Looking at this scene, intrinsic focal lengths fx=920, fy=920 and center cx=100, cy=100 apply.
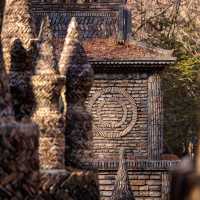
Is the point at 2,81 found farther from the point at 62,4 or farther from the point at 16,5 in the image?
the point at 62,4

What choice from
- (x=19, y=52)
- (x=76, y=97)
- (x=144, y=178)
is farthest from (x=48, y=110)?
(x=144, y=178)

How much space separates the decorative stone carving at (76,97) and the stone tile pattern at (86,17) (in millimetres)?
18908

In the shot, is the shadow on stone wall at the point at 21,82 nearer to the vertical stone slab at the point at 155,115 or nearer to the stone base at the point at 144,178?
the stone base at the point at 144,178

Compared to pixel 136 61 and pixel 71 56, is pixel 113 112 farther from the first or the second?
pixel 71 56

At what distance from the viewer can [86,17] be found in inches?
1144

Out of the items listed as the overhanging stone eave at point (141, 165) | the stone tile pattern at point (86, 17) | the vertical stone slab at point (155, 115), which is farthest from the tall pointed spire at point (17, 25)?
the stone tile pattern at point (86, 17)

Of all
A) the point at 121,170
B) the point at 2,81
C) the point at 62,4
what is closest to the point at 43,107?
the point at 2,81

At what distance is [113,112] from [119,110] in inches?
9.3

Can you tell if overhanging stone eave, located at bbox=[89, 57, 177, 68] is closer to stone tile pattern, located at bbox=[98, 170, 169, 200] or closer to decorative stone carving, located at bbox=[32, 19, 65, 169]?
stone tile pattern, located at bbox=[98, 170, 169, 200]

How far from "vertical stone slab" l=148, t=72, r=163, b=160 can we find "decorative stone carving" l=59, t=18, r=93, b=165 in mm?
17299

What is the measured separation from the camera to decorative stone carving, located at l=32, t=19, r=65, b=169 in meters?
7.99

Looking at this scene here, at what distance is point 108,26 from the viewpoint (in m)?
28.7

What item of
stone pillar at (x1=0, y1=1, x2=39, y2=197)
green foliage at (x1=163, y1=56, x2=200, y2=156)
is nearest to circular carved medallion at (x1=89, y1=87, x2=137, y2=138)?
green foliage at (x1=163, y1=56, x2=200, y2=156)

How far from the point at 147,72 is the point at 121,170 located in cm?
860
